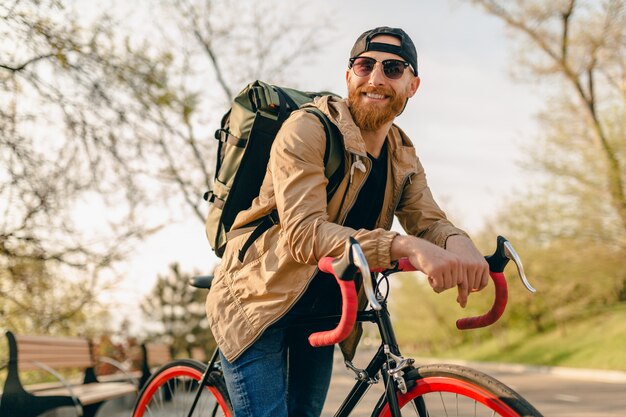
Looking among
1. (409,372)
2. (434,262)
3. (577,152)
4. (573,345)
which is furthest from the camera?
(573,345)

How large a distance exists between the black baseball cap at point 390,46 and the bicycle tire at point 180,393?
4.91 ft

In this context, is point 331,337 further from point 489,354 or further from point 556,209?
point 489,354

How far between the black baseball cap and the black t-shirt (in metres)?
0.32

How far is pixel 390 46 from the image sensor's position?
2402 mm

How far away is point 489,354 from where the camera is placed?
3881 centimetres

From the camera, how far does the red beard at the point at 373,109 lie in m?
2.40

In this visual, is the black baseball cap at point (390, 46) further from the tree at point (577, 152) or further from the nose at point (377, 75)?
the tree at point (577, 152)

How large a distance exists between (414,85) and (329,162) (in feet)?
1.49

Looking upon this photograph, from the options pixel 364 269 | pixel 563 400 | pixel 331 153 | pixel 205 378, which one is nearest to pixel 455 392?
pixel 364 269

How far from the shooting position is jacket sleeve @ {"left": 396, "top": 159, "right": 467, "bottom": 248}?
8.55 feet

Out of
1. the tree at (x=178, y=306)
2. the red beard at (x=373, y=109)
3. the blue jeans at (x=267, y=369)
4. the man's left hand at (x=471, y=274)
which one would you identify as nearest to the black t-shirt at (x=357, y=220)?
the blue jeans at (x=267, y=369)

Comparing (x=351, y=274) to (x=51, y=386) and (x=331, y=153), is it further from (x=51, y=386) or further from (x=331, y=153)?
(x=51, y=386)

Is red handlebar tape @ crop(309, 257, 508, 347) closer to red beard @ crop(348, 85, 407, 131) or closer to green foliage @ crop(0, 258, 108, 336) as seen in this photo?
red beard @ crop(348, 85, 407, 131)

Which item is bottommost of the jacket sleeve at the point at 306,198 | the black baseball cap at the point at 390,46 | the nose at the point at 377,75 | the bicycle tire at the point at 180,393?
the bicycle tire at the point at 180,393
